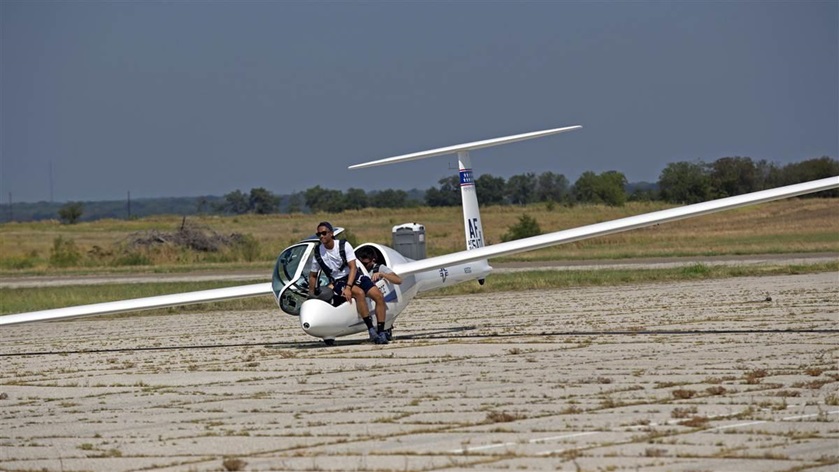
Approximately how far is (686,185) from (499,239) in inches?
1534

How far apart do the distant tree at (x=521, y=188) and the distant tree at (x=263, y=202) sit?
41.0 m

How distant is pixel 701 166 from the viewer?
340ft

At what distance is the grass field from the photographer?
49.2 meters

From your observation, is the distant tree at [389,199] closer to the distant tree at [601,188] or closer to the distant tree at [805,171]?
the distant tree at [601,188]

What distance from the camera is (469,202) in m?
21.0

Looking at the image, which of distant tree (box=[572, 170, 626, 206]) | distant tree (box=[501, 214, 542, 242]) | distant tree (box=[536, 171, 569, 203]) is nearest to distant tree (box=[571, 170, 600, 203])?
distant tree (box=[572, 170, 626, 206])

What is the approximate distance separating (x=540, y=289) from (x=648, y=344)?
13.7 m

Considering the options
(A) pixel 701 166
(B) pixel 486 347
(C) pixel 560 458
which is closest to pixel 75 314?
(B) pixel 486 347

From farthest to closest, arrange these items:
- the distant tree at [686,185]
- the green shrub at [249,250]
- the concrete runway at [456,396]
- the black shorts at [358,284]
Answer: the distant tree at [686,185] → the green shrub at [249,250] → the black shorts at [358,284] → the concrete runway at [456,396]

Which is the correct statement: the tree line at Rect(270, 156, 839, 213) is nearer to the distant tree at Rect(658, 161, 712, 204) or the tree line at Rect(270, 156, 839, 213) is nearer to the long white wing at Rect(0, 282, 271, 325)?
the distant tree at Rect(658, 161, 712, 204)

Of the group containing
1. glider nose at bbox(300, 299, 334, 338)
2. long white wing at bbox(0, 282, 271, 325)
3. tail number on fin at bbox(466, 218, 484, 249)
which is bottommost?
glider nose at bbox(300, 299, 334, 338)

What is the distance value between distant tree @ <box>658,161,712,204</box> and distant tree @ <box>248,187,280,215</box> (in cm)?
8244

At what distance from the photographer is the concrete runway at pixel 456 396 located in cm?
898

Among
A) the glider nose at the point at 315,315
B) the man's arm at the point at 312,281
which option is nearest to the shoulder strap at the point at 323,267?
the man's arm at the point at 312,281
